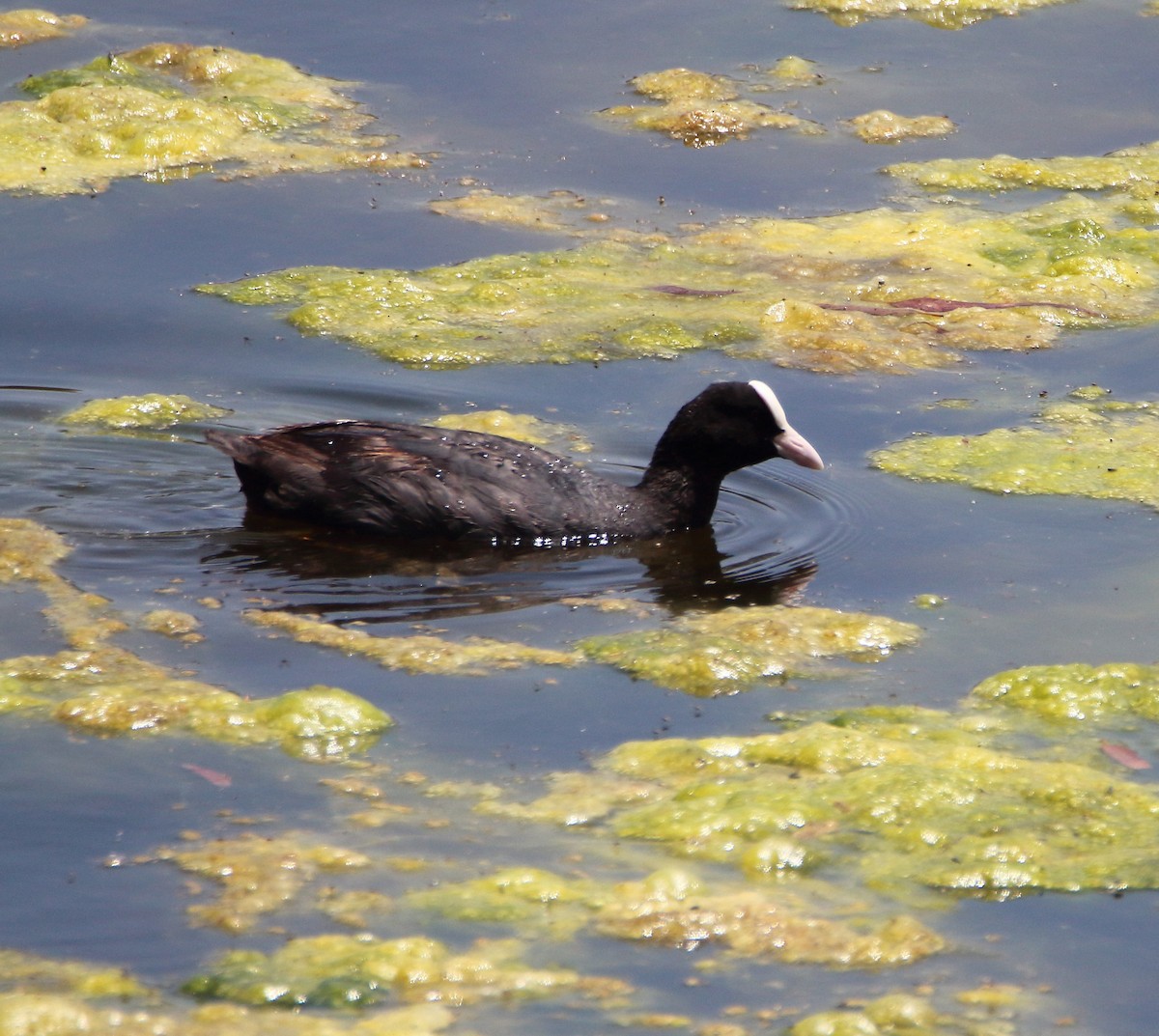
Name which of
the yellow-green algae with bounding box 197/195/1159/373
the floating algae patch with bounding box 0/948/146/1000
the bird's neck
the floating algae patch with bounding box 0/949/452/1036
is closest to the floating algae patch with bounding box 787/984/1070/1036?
the floating algae patch with bounding box 0/949/452/1036

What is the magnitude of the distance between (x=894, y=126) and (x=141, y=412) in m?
6.81

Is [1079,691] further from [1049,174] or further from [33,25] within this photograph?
[33,25]

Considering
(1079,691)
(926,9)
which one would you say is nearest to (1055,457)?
(1079,691)

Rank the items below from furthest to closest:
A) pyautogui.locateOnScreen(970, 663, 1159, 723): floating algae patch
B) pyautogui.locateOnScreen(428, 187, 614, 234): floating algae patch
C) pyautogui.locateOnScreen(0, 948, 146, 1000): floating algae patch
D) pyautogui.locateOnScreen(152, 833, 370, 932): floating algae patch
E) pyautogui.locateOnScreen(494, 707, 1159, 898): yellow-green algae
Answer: pyautogui.locateOnScreen(428, 187, 614, 234): floating algae patch → pyautogui.locateOnScreen(970, 663, 1159, 723): floating algae patch → pyautogui.locateOnScreen(494, 707, 1159, 898): yellow-green algae → pyautogui.locateOnScreen(152, 833, 370, 932): floating algae patch → pyautogui.locateOnScreen(0, 948, 146, 1000): floating algae patch

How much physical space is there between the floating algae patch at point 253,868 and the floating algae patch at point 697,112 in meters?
8.95

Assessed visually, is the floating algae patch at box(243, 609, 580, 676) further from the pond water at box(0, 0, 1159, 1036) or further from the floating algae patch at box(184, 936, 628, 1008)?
the floating algae patch at box(184, 936, 628, 1008)

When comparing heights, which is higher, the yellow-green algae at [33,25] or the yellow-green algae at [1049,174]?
the yellow-green algae at [33,25]

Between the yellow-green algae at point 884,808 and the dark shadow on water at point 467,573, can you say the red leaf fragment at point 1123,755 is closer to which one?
the yellow-green algae at point 884,808

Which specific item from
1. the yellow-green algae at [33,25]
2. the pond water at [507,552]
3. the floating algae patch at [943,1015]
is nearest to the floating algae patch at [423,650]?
the pond water at [507,552]

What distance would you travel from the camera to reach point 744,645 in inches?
256

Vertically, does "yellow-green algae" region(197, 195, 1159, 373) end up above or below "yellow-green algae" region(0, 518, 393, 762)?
above

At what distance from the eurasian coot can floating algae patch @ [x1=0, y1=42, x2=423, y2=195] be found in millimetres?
4350

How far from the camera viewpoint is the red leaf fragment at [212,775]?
17.3 ft

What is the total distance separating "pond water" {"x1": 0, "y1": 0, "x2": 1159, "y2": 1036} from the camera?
4.61m
